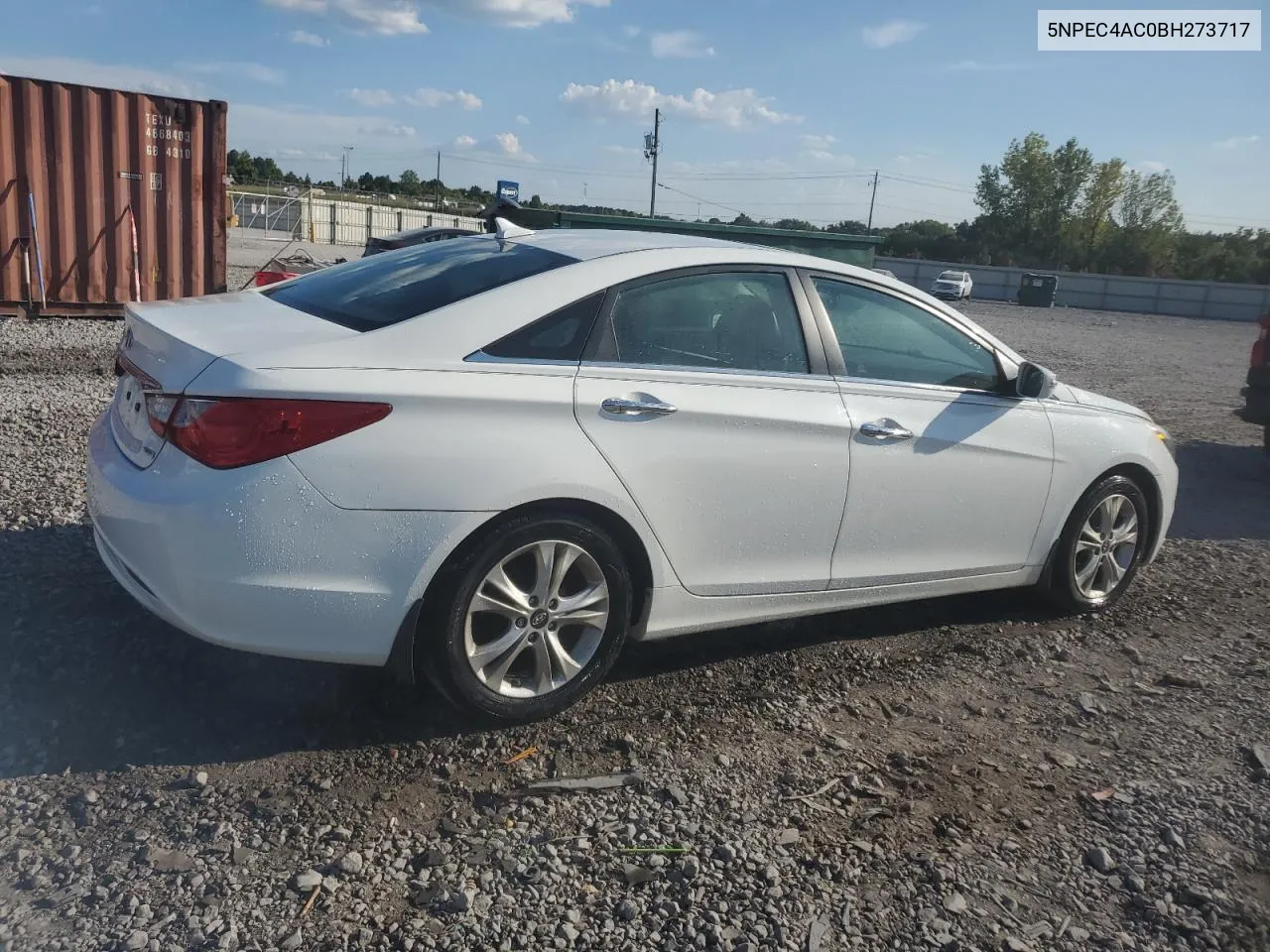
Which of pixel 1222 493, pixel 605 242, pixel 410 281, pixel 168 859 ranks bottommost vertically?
pixel 168 859

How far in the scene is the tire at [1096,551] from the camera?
5.02 metres

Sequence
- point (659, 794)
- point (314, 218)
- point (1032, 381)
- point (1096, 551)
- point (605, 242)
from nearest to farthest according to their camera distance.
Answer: point (659, 794), point (605, 242), point (1032, 381), point (1096, 551), point (314, 218)

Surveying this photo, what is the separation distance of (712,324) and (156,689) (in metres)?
2.33

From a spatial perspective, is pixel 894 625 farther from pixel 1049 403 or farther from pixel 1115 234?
pixel 1115 234

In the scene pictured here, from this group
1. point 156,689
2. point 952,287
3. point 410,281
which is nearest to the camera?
point 156,689

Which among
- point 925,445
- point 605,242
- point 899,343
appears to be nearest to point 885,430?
point 925,445

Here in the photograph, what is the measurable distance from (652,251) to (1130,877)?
2.54m

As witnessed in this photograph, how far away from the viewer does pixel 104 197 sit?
12297 mm

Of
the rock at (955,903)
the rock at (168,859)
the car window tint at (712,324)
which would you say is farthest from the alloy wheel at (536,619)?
the rock at (955,903)

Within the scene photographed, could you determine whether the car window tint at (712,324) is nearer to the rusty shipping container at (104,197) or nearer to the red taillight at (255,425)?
the red taillight at (255,425)

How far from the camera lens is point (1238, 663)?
4.78 m

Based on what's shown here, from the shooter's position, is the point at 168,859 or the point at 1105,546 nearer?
the point at 168,859

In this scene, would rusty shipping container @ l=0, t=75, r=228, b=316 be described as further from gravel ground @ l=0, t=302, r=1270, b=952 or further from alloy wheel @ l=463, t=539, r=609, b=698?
alloy wheel @ l=463, t=539, r=609, b=698

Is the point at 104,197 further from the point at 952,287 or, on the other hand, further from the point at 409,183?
the point at 409,183
